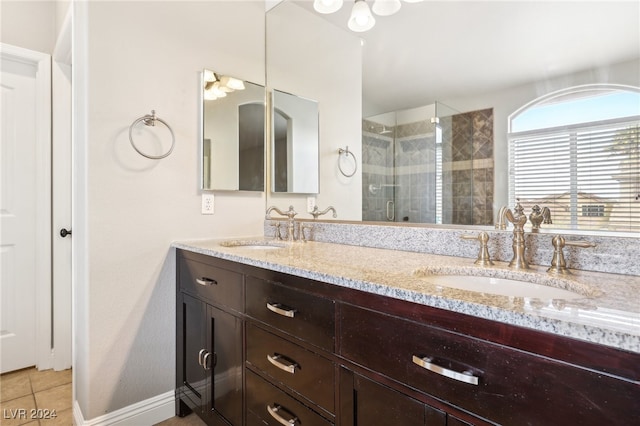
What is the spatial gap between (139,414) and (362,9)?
7.47 ft

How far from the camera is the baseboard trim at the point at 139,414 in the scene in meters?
1.58

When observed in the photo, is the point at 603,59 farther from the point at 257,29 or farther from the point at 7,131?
the point at 7,131

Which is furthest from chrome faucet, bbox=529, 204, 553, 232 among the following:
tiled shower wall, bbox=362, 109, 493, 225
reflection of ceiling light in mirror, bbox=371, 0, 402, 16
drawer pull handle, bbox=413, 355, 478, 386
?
reflection of ceiling light in mirror, bbox=371, 0, 402, 16

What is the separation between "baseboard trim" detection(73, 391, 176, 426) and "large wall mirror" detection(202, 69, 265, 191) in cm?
111

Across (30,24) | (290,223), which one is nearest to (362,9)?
(290,223)

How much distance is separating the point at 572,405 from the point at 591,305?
0.19 m

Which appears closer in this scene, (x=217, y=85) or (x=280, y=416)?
(x=280, y=416)

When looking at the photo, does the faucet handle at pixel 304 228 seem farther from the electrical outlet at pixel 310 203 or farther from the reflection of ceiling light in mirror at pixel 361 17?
the reflection of ceiling light in mirror at pixel 361 17

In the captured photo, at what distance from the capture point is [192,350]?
1.67 m

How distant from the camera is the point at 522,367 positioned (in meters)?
0.62

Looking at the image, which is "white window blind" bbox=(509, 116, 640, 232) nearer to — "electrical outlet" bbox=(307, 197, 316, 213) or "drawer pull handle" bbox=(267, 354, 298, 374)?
"drawer pull handle" bbox=(267, 354, 298, 374)

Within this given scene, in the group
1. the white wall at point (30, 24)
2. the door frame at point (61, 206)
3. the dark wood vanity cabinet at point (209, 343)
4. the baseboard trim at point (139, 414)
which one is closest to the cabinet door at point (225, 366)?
the dark wood vanity cabinet at point (209, 343)

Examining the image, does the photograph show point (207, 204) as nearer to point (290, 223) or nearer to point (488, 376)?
point (290, 223)

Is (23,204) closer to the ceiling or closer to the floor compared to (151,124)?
closer to the floor
